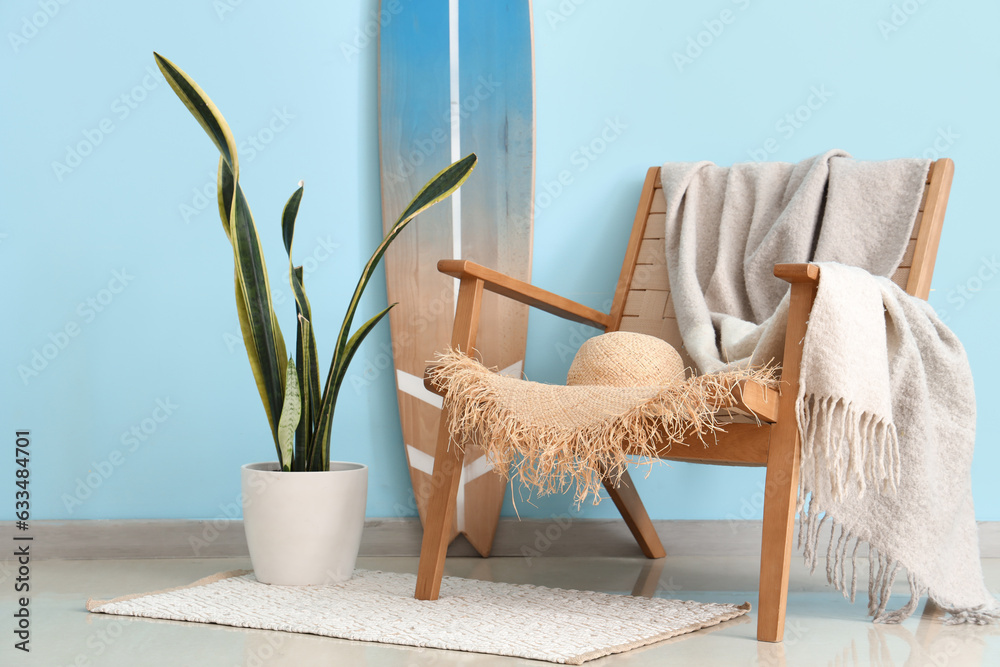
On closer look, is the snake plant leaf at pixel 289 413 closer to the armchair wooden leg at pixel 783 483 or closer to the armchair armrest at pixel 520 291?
the armchair armrest at pixel 520 291

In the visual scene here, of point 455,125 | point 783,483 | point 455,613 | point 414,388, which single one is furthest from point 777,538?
point 455,125

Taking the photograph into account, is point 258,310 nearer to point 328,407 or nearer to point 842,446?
point 328,407

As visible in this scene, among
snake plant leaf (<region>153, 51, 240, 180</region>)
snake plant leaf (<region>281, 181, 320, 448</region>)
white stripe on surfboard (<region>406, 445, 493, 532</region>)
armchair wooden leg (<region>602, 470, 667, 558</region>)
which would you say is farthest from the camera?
white stripe on surfboard (<region>406, 445, 493, 532</region>)

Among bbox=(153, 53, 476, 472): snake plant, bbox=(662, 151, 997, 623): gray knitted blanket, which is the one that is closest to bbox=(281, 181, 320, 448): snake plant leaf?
bbox=(153, 53, 476, 472): snake plant

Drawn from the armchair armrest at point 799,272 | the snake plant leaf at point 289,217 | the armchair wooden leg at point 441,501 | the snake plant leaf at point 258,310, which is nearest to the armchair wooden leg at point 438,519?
the armchair wooden leg at point 441,501

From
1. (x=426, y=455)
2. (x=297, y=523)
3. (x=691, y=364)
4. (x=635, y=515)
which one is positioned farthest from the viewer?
(x=426, y=455)

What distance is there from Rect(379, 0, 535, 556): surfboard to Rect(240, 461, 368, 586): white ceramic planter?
384 millimetres

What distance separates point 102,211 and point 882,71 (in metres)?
1.74

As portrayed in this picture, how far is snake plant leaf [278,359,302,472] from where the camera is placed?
1.36 m

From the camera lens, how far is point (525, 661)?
996 millimetres

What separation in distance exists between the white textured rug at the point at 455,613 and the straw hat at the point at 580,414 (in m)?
0.20

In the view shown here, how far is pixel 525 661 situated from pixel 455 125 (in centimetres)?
119

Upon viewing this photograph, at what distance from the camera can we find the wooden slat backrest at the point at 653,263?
4.78ft

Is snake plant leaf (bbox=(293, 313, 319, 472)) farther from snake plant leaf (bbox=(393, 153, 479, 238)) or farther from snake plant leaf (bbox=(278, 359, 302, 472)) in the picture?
snake plant leaf (bbox=(393, 153, 479, 238))
